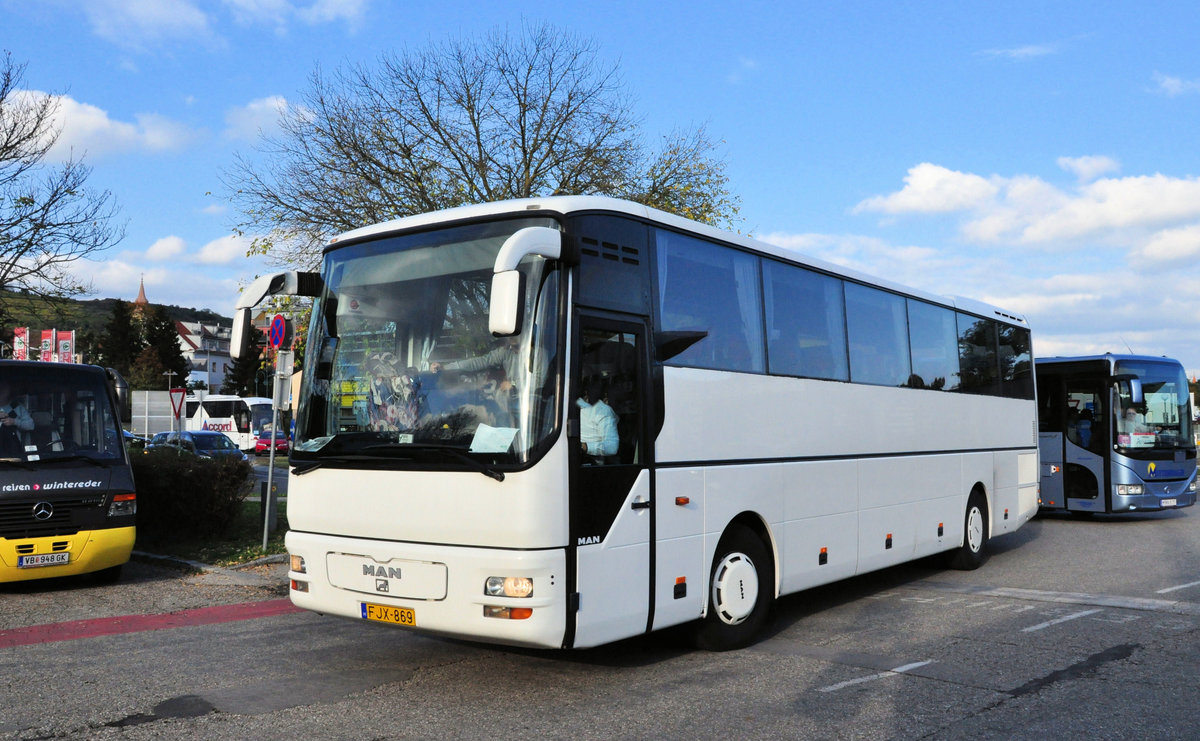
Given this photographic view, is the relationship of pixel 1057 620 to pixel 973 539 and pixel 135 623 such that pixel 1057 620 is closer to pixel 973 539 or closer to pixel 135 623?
pixel 973 539

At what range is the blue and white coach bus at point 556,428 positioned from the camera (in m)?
6.13

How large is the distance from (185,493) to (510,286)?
33.7 feet

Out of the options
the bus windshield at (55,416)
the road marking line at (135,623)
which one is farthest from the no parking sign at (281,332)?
the road marking line at (135,623)

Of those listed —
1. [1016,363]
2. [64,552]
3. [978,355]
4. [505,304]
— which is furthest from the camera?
[1016,363]

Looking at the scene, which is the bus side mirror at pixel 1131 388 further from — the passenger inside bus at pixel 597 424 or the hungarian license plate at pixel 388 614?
the hungarian license plate at pixel 388 614

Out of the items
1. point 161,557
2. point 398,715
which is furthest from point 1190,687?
point 161,557

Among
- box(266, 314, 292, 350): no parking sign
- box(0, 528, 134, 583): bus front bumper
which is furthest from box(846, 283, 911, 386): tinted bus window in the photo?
box(0, 528, 134, 583): bus front bumper

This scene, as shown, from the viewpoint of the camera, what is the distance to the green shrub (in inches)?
550

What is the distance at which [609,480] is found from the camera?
6.56 m

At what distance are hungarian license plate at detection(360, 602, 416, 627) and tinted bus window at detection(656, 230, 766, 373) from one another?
2518mm

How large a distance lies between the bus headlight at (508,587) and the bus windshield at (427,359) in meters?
0.70

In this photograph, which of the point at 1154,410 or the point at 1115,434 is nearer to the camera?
the point at 1115,434

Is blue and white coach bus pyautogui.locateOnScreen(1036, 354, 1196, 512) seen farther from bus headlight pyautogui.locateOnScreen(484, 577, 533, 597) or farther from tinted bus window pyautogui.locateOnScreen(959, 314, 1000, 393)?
bus headlight pyautogui.locateOnScreen(484, 577, 533, 597)

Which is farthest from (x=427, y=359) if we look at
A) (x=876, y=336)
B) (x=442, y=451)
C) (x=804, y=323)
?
(x=876, y=336)
